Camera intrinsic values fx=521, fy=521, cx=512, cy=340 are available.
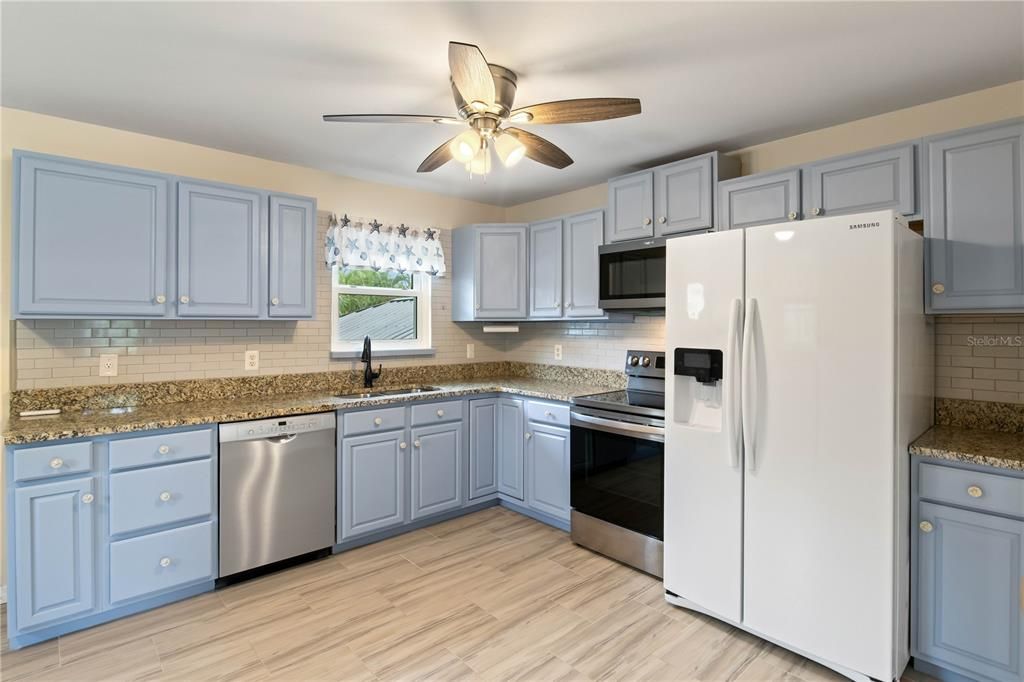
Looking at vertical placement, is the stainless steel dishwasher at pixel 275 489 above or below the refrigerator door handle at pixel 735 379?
below

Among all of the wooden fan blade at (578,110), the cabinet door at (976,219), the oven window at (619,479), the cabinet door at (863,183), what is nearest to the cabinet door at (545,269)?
the oven window at (619,479)

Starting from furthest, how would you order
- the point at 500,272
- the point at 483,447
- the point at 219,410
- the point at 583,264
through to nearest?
1. the point at 500,272
2. the point at 483,447
3. the point at 583,264
4. the point at 219,410

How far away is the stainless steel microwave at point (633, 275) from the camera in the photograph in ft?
10.2

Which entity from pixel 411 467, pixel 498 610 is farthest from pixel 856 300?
pixel 411 467

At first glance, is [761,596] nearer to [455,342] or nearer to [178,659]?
[178,659]

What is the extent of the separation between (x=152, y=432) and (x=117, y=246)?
94cm

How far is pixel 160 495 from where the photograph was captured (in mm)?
2457

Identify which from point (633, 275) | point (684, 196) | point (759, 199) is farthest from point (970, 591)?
point (684, 196)

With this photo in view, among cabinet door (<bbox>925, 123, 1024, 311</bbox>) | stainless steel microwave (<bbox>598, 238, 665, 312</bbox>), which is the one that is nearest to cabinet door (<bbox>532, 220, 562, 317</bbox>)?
stainless steel microwave (<bbox>598, 238, 665, 312</bbox>)

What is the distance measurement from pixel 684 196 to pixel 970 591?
220cm

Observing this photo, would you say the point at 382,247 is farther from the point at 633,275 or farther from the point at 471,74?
the point at 471,74

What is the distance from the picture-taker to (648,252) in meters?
3.15

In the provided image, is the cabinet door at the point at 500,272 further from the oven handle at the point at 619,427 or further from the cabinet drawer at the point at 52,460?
the cabinet drawer at the point at 52,460

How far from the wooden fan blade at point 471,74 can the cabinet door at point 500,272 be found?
2.20 metres
